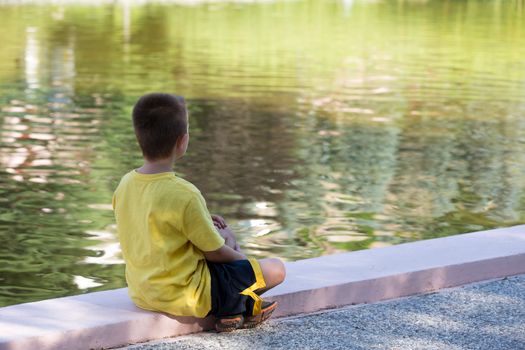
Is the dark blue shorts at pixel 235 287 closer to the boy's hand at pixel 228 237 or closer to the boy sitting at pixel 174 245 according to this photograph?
the boy sitting at pixel 174 245

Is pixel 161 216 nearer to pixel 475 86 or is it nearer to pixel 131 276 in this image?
pixel 131 276

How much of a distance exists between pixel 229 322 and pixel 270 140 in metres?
7.26

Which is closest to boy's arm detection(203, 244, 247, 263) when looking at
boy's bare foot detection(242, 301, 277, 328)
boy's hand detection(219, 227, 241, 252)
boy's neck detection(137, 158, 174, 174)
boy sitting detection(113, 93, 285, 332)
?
boy sitting detection(113, 93, 285, 332)

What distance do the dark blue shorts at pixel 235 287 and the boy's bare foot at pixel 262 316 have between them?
3cm

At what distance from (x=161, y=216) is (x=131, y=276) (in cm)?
35

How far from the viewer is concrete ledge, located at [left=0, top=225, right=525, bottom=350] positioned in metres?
4.41

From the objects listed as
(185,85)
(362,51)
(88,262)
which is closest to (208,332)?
(88,262)

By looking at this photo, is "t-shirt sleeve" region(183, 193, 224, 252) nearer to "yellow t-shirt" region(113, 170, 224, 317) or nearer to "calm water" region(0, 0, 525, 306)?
"yellow t-shirt" region(113, 170, 224, 317)

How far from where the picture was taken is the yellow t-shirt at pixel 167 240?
446 cm

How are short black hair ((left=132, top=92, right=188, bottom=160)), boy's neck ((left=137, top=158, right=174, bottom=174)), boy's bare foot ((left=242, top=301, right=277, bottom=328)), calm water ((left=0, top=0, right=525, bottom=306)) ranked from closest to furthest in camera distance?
short black hair ((left=132, top=92, right=188, bottom=160)) < boy's neck ((left=137, top=158, right=174, bottom=174)) < boy's bare foot ((left=242, top=301, right=277, bottom=328)) < calm water ((left=0, top=0, right=525, bottom=306))

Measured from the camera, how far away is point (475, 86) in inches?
670

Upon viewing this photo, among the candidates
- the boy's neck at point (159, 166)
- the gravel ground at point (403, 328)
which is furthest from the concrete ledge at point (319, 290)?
Result: the boy's neck at point (159, 166)

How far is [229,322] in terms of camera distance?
4.60 m

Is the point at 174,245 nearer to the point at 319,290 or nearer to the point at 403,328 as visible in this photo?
the point at 319,290
